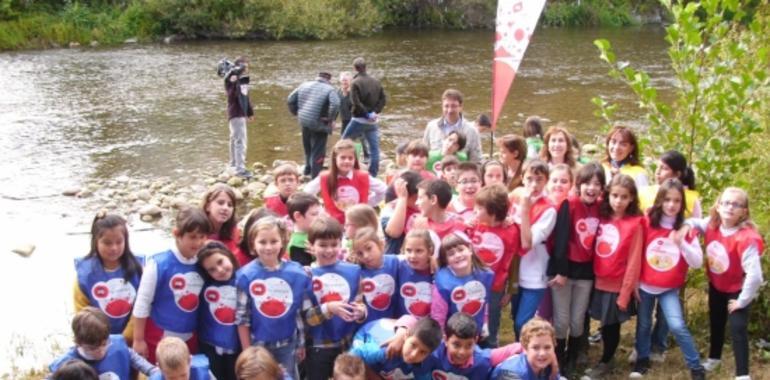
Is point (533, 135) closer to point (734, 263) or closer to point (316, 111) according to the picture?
point (734, 263)

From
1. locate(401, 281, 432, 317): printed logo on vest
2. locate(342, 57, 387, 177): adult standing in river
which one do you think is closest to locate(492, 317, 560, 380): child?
locate(401, 281, 432, 317): printed logo on vest

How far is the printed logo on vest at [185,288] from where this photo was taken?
4418 millimetres

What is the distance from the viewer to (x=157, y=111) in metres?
16.5

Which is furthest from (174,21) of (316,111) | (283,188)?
(283,188)

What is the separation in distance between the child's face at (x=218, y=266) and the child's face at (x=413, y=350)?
43.5 inches

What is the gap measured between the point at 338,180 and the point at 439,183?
138cm

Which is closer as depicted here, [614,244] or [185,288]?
[185,288]

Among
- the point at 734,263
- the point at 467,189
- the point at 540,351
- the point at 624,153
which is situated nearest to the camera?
the point at 540,351

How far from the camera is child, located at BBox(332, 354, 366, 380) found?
3.94 meters

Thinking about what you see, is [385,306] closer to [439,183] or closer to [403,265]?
[403,265]

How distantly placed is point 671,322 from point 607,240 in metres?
0.64

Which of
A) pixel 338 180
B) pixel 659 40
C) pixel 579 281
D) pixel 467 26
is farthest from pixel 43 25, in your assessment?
pixel 579 281

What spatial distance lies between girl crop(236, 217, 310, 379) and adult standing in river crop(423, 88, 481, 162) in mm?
3603

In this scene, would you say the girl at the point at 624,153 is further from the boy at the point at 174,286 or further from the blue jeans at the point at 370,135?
the blue jeans at the point at 370,135
